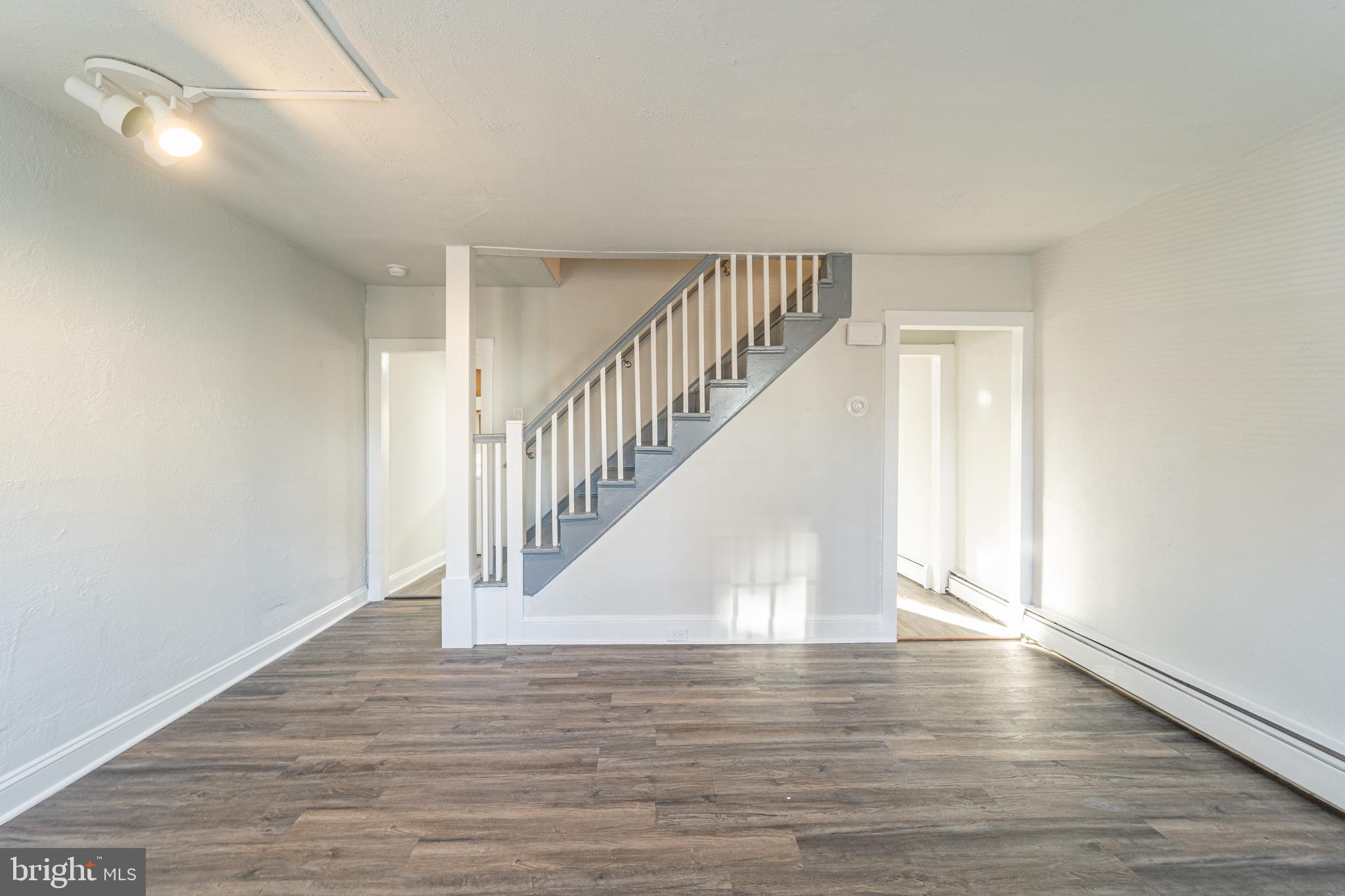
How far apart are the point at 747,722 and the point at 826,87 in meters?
2.58

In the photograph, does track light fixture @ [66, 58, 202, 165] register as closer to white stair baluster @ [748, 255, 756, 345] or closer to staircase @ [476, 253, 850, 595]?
staircase @ [476, 253, 850, 595]

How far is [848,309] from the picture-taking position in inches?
136

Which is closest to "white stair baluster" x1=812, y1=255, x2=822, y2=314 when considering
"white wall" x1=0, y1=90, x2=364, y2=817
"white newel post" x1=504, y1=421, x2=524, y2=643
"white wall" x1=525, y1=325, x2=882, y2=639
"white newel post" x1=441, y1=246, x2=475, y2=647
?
"white wall" x1=525, y1=325, x2=882, y2=639

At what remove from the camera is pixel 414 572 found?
4895 mm

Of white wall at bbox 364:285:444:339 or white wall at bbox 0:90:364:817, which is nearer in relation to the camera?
white wall at bbox 0:90:364:817

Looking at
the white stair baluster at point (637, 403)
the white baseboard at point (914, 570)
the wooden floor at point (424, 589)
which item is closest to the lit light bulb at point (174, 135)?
the white stair baluster at point (637, 403)

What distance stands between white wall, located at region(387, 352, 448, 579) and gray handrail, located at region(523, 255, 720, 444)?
5.33 feet

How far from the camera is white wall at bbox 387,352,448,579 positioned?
14.9ft

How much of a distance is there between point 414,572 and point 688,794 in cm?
384

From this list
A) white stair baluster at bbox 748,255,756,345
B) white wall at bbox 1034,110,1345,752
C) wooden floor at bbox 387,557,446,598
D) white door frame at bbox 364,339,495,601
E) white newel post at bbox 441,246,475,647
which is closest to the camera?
white wall at bbox 1034,110,1345,752

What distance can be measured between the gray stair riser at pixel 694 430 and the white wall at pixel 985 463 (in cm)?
135

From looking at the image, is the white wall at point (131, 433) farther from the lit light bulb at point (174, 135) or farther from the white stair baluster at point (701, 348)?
the white stair baluster at point (701, 348)

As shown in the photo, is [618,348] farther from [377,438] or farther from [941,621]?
[941,621]

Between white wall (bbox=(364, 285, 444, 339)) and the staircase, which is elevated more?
white wall (bbox=(364, 285, 444, 339))
